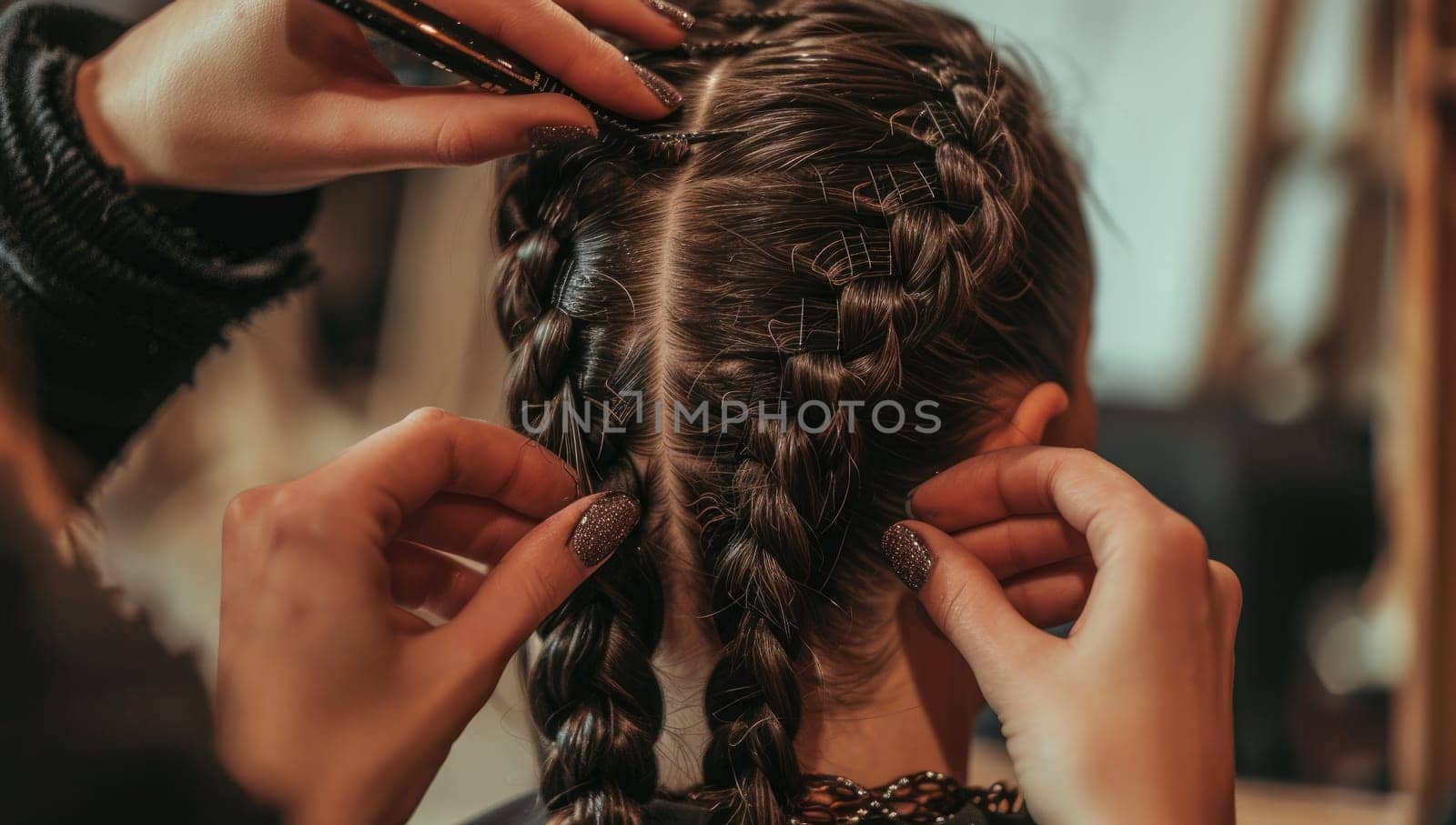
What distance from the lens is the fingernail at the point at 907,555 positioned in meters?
0.58

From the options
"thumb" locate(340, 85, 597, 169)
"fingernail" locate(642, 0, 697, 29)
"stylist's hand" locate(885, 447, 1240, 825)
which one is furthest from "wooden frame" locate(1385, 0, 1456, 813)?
"thumb" locate(340, 85, 597, 169)

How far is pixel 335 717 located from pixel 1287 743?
141 cm

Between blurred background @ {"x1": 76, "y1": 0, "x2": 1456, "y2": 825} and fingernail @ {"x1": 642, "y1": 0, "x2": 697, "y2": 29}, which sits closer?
fingernail @ {"x1": 642, "y1": 0, "x2": 697, "y2": 29}

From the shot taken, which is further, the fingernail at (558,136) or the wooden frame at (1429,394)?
the wooden frame at (1429,394)

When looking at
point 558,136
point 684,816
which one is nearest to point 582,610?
point 684,816


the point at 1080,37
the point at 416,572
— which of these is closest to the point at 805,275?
the point at 416,572

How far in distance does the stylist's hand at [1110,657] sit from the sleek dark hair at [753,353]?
7cm

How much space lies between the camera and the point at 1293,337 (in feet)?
4.46

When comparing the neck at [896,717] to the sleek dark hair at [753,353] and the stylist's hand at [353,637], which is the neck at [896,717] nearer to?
the sleek dark hair at [753,353]

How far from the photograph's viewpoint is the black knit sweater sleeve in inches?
25.1

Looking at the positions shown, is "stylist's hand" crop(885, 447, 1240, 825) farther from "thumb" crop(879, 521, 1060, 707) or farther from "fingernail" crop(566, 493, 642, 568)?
"fingernail" crop(566, 493, 642, 568)

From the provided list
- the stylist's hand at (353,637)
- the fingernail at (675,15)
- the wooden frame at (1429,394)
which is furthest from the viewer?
the wooden frame at (1429,394)

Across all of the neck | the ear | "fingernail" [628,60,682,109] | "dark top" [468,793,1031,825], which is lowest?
"dark top" [468,793,1031,825]

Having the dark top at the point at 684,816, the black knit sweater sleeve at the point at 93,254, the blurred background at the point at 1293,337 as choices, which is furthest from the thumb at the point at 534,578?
the blurred background at the point at 1293,337
